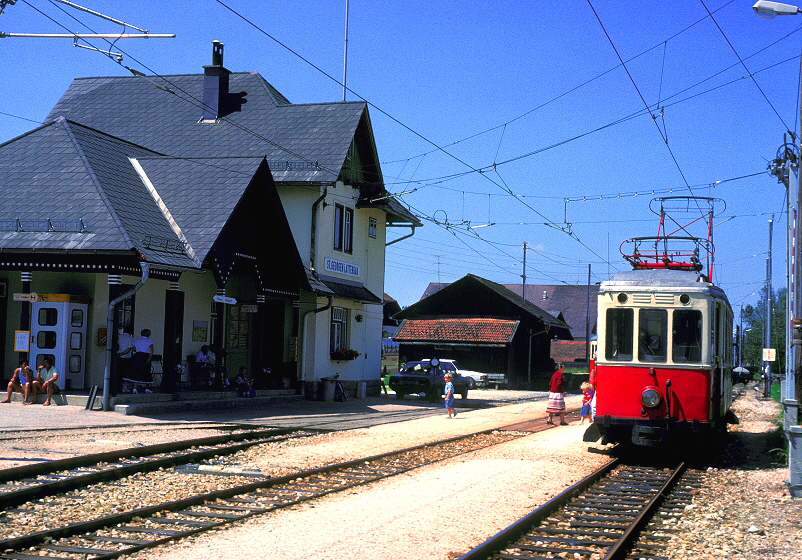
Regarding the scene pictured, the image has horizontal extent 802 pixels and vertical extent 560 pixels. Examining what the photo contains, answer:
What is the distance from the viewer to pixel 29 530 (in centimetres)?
841

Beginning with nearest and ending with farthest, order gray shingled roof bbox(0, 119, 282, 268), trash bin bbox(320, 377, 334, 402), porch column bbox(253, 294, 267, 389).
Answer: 1. gray shingled roof bbox(0, 119, 282, 268)
2. porch column bbox(253, 294, 267, 389)
3. trash bin bbox(320, 377, 334, 402)

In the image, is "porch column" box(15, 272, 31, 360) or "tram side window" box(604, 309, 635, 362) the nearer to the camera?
"tram side window" box(604, 309, 635, 362)

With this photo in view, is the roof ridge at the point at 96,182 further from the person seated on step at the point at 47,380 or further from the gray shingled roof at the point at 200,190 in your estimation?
the person seated on step at the point at 47,380

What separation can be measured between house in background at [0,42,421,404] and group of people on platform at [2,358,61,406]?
0.54 metres

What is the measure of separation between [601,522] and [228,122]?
25784mm

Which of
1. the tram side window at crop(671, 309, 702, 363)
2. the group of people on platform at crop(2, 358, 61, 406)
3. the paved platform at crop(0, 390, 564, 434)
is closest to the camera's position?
the tram side window at crop(671, 309, 702, 363)

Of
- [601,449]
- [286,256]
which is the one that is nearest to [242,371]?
[286,256]

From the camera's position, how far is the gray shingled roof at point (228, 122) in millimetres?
30391

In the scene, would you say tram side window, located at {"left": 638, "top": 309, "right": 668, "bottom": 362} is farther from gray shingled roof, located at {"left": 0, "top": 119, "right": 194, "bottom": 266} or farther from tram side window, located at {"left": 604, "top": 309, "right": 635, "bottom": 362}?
gray shingled roof, located at {"left": 0, "top": 119, "right": 194, "bottom": 266}

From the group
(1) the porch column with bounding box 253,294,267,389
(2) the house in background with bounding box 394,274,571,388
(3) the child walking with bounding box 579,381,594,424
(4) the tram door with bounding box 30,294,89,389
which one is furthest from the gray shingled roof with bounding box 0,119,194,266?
(2) the house in background with bounding box 394,274,571,388

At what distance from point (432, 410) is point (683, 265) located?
1212 centimetres

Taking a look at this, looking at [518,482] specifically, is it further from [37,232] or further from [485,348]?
[485,348]

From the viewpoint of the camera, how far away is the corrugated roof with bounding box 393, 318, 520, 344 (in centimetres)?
5122

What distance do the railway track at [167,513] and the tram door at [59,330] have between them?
373 inches
